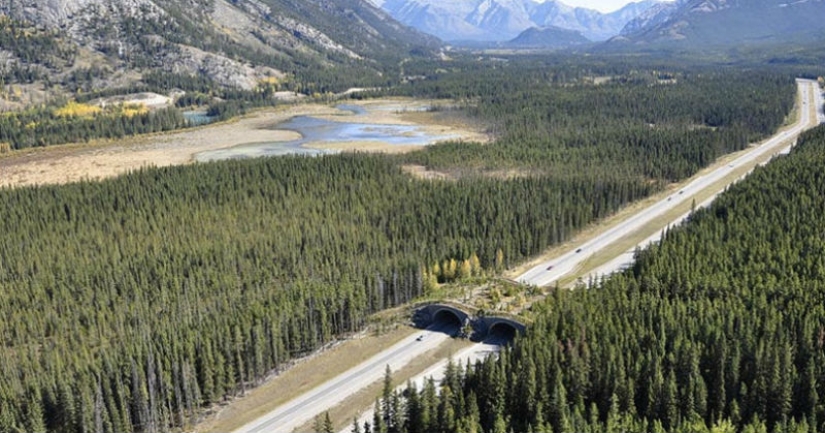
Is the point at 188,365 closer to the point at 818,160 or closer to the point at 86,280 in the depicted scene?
the point at 86,280

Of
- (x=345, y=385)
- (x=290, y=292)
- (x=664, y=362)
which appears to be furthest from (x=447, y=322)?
(x=664, y=362)

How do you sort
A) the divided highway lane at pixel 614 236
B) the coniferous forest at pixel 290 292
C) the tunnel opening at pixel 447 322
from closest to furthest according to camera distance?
the coniferous forest at pixel 290 292 → the tunnel opening at pixel 447 322 → the divided highway lane at pixel 614 236

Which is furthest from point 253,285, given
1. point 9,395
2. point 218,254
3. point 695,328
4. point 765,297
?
point 765,297

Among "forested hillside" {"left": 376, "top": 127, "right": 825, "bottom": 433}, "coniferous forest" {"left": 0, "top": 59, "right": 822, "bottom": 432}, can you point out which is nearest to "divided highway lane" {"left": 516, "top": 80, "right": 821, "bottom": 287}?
"coniferous forest" {"left": 0, "top": 59, "right": 822, "bottom": 432}

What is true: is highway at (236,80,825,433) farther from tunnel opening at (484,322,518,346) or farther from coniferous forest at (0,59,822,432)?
coniferous forest at (0,59,822,432)

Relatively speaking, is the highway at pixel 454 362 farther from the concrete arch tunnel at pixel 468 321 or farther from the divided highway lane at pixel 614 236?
the divided highway lane at pixel 614 236

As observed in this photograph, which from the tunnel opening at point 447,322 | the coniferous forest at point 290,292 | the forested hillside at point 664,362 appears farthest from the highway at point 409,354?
the forested hillside at point 664,362

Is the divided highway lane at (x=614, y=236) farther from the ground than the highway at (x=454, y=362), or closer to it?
farther from the ground
